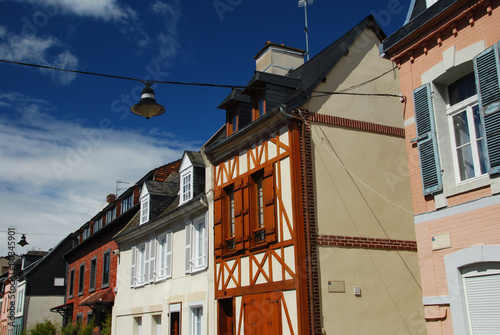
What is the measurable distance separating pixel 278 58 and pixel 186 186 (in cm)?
528

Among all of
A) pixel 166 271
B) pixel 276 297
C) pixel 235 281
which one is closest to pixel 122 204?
pixel 166 271

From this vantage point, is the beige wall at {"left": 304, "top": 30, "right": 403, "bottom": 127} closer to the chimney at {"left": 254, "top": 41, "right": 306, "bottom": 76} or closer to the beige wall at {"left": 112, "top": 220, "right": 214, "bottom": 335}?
the chimney at {"left": 254, "top": 41, "right": 306, "bottom": 76}

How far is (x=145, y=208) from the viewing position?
21172 millimetres

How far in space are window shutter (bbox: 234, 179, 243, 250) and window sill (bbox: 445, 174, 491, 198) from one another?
6797 millimetres

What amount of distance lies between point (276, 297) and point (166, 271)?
23.3 feet

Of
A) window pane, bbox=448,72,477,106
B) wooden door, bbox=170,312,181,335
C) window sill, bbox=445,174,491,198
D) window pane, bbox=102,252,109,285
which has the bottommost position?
wooden door, bbox=170,312,181,335

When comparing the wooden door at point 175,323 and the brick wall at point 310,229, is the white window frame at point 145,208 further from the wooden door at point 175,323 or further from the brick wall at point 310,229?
the brick wall at point 310,229

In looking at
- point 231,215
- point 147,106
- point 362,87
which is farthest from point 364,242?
point 147,106

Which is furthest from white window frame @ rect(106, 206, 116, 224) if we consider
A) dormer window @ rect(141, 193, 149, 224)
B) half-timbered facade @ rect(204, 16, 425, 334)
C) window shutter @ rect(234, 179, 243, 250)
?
window shutter @ rect(234, 179, 243, 250)

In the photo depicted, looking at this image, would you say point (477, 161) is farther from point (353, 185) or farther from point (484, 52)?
point (353, 185)

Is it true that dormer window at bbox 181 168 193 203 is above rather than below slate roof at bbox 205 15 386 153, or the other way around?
below

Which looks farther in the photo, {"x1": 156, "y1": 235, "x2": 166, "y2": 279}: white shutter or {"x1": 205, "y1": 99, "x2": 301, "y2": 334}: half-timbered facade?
{"x1": 156, "y1": 235, "x2": 166, "y2": 279}: white shutter

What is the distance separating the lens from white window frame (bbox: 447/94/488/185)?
7.44m

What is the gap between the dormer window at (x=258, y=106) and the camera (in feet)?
45.9
